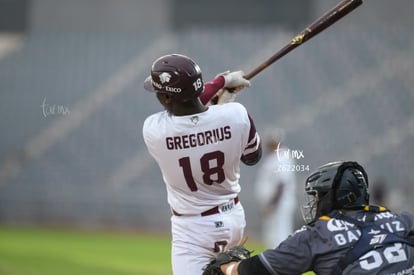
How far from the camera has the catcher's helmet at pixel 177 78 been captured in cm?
446

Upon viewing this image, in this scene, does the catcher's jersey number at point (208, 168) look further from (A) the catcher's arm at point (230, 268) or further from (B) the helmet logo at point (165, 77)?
(A) the catcher's arm at point (230, 268)

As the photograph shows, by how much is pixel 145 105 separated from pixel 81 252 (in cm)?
447

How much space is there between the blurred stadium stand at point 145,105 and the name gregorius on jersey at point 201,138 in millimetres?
11669

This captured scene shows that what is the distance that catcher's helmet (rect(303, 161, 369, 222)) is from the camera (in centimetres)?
388

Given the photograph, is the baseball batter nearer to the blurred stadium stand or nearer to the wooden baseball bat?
the wooden baseball bat

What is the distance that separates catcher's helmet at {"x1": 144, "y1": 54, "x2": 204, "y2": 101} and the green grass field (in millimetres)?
5856

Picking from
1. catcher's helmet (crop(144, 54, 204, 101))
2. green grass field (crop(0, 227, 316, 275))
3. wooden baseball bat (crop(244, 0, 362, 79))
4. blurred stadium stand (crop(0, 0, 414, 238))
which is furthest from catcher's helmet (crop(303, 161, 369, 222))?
blurred stadium stand (crop(0, 0, 414, 238))

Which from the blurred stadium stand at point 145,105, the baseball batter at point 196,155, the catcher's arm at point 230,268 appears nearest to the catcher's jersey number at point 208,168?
the baseball batter at point 196,155

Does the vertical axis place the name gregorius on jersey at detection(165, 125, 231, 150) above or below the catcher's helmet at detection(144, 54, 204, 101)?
below

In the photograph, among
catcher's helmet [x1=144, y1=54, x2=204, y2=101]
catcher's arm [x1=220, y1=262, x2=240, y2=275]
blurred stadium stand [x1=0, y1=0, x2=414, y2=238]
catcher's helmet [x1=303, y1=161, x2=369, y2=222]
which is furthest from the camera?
blurred stadium stand [x1=0, y1=0, x2=414, y2=238]

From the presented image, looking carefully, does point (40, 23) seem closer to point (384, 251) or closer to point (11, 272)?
point (11, 272)

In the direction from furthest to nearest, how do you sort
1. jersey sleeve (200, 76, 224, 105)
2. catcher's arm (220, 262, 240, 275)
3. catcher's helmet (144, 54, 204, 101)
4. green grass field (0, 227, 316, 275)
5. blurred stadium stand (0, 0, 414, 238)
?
blurred stadium stand (0, 0, 414, 238) < green grass field (0, 227, 316, 275) < jersey sleeve (200, 76, 224, 105) < catcher's helmet (144, 54, 204, 101) < catcher's arm (220, 262, 240, 275)

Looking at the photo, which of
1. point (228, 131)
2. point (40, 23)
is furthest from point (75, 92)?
point (228, 131)

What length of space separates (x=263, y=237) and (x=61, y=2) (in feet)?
29.2
